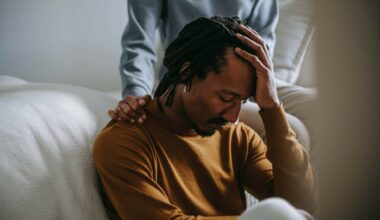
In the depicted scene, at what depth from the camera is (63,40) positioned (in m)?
1.31

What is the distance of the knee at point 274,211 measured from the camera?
11.1 inches

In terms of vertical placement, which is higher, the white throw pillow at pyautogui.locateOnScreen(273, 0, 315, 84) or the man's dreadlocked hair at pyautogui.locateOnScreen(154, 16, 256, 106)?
the man's dreadlocked hair at pyautogui.locateOnScreen(154, 16, 256, 106)

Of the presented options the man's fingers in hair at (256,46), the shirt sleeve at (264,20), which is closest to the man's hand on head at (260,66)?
the man's fingers in hair at (256,46)

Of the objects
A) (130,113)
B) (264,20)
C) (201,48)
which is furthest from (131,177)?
(264,20)

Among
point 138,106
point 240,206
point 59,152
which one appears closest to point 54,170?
point 59,152

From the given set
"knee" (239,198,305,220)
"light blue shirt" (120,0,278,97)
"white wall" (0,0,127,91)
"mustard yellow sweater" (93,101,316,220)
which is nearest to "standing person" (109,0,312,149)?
"light blue shirt" (120,0,278,97)

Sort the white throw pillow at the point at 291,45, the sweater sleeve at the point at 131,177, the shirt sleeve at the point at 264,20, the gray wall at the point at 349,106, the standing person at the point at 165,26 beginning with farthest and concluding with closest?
the white throw pillow at the point at 291,45 < the shirt sleeve at the point at 264,20 < the standing person at the point at 165,26 < the sweater sleeve at the point at 131,177 < the gray wall at the point at 349,106

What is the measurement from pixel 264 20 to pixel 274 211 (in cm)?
77

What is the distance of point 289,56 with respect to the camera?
1242 mm

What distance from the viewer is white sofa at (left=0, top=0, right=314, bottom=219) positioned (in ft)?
1.91

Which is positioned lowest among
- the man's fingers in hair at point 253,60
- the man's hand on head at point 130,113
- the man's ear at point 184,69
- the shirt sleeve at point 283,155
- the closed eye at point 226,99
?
the shirt sleeve at point 283,155

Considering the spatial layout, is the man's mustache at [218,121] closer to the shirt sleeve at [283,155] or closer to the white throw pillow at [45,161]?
the shirt sleeve at [283,155]

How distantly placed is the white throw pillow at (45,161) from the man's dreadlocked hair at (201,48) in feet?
0.49

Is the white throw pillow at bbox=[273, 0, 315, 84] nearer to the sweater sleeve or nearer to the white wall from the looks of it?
the white wall
